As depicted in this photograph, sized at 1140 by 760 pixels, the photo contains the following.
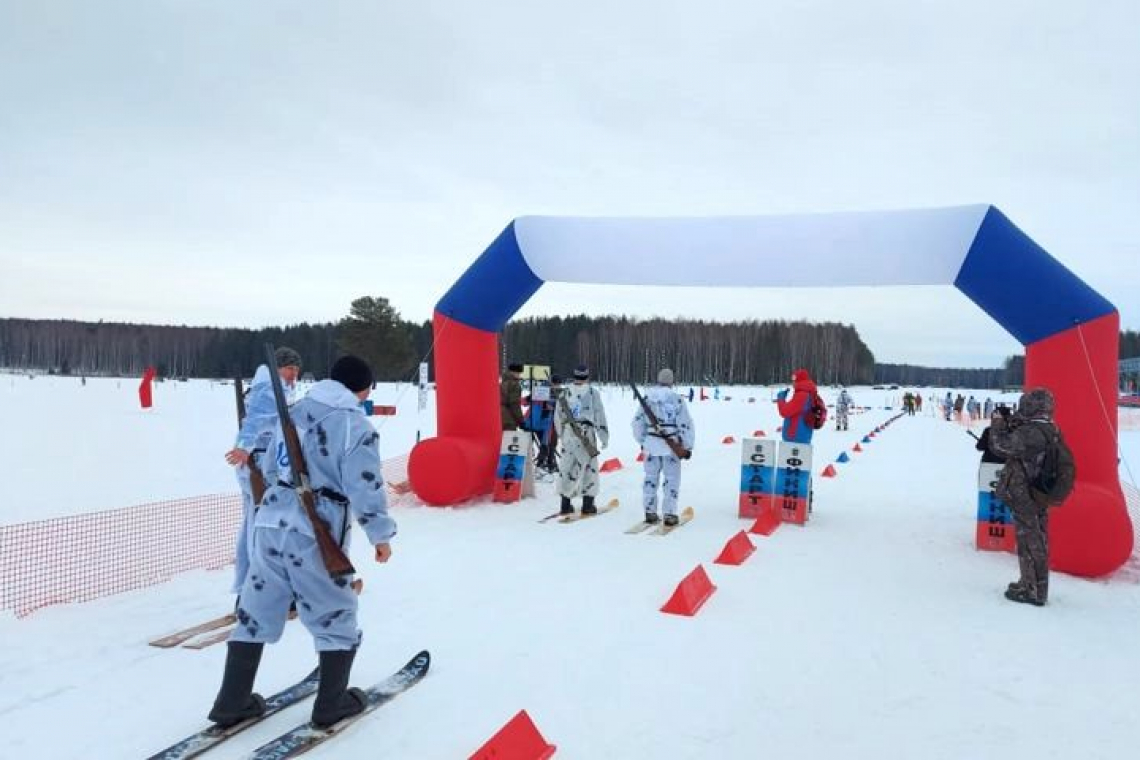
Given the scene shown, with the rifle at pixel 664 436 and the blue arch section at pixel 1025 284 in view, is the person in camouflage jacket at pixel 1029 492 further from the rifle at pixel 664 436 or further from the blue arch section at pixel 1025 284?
the rifle at pixel 664 436

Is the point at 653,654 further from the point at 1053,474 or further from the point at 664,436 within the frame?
the point at 664,436

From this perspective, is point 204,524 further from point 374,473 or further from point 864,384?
point 864,384

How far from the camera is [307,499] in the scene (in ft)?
10.4

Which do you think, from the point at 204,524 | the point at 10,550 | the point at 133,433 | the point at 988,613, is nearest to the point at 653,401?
the point at 988,613

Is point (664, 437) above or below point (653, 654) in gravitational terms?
above

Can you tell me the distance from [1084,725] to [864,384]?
94719 mm

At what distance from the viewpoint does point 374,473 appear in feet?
10.8

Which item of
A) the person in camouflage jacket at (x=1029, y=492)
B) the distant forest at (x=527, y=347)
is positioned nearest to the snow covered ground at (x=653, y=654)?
the person in camouflage jacket at (x=1029, y=492)

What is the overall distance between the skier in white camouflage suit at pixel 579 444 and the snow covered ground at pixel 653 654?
63 centimetres

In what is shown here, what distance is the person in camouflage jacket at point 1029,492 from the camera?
5379 millimetres

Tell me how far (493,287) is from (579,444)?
7.14 feet

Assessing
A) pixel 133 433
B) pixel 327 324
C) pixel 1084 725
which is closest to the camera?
pixel 1084 725

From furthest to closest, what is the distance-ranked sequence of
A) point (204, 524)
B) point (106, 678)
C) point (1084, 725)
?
1. point (204, 524)
2. point (106, 678)
3. point (1084, 725)

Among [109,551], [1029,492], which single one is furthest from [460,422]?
[1029,492]
